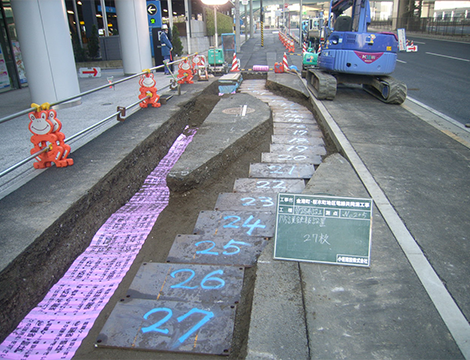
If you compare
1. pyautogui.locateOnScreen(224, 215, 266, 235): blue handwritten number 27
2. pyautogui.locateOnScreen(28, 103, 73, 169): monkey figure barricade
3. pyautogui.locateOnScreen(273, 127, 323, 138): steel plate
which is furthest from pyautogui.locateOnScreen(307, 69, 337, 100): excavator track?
pyautogui.locateOnScreen(28, 103, 73, 169): monkey figure barricade

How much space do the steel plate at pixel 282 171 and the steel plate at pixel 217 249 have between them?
79.5 inches

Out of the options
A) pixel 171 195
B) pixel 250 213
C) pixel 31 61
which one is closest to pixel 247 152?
pixel 171 195

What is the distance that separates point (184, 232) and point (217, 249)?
2.46 ft

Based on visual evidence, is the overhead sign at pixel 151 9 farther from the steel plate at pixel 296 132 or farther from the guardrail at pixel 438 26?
the guardrail at pixel 438 26

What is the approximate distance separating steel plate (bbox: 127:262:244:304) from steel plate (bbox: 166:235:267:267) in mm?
140

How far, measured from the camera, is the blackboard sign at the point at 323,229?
322 cm

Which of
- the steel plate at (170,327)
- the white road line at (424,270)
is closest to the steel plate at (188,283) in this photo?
the steel plate at (170,327)

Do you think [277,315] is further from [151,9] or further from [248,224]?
[151,9]

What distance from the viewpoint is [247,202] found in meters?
4.98

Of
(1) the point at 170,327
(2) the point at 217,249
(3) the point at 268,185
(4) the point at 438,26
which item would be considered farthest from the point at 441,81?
(4) the point at 438,26

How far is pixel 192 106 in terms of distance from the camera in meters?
10.2

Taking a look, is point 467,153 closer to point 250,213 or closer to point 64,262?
point 250,213

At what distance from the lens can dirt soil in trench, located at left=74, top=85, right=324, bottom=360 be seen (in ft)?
9.27

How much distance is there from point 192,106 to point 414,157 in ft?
20.5
